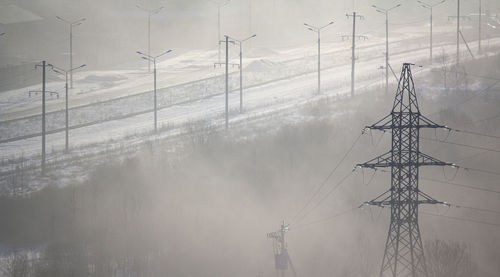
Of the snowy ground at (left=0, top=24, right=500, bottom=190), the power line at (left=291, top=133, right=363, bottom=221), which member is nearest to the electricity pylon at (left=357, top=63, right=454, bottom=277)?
the power line at (left=291, top=133, right=363, bottom=221)

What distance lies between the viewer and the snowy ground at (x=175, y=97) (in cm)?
5634

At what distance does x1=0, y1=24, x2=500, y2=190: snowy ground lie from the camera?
5634 cm

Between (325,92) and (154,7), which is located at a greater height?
(154,7)

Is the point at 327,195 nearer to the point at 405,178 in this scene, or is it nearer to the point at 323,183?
the point at 323,183

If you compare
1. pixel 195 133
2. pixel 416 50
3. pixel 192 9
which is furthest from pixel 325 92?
pixel 192 9

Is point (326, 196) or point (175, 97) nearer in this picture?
point (326, 196)

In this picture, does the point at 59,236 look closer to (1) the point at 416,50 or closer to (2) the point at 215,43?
(1) the point at 416,50

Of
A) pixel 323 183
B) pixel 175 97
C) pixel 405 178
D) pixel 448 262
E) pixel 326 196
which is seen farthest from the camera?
pixel 175 97

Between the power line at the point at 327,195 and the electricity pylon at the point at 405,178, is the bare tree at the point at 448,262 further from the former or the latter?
the power line at the point at 327,195

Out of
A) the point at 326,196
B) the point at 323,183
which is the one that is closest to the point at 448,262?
the point at 326,196

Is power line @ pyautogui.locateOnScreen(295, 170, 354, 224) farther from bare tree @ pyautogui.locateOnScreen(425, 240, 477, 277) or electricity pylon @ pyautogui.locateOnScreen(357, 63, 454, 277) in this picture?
bare tree @ pyautogui.locateOnScreen(425, 240, 477, 277)

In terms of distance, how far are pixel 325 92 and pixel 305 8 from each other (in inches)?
1776

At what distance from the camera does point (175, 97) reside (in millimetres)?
69750

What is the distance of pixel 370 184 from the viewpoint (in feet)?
171
